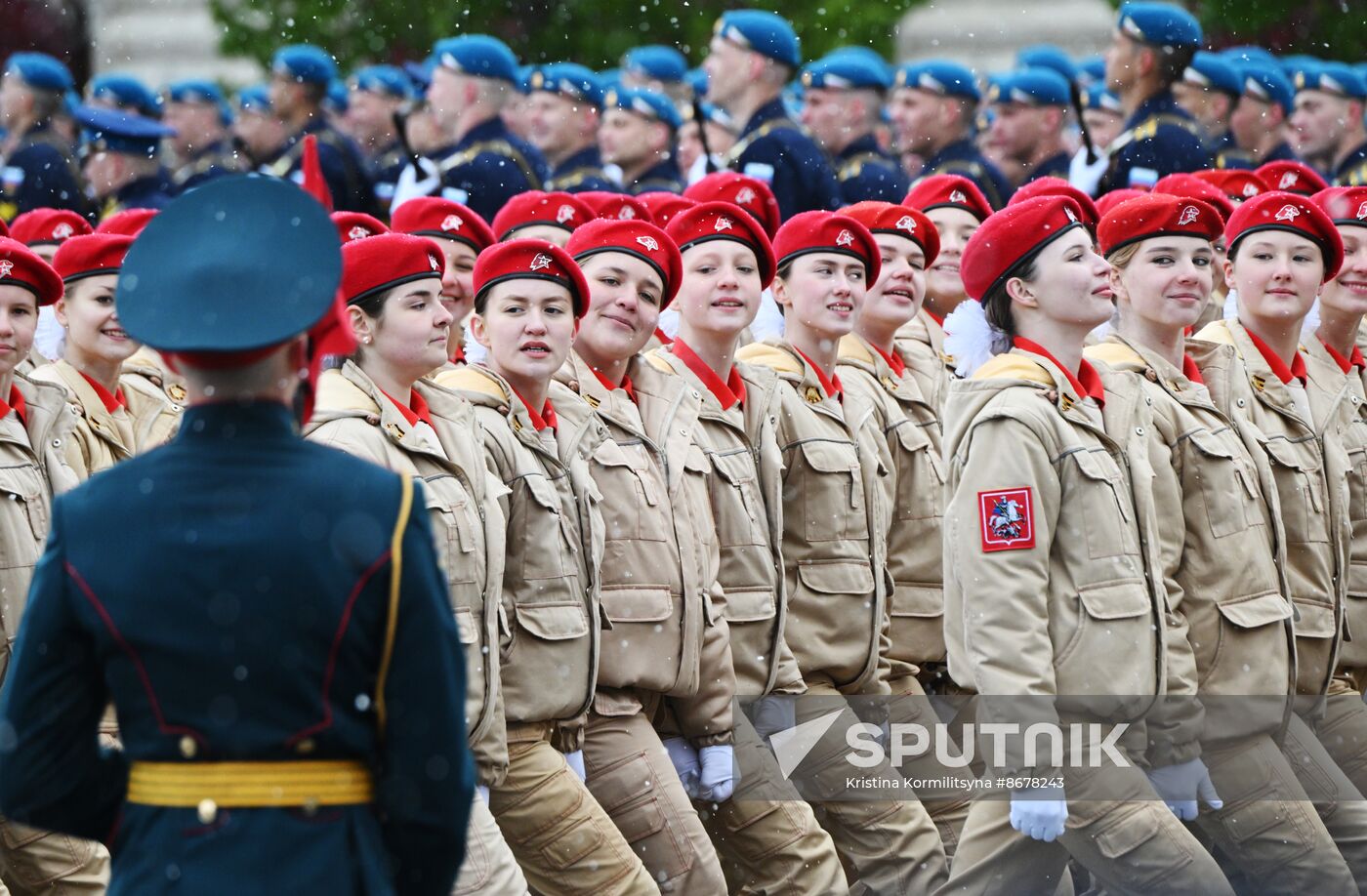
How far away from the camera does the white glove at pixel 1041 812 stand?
5828 millimetres

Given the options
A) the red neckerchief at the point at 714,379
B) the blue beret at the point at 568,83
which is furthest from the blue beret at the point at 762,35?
the red neckerchief at the point at 714,379

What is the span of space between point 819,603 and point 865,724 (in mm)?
455

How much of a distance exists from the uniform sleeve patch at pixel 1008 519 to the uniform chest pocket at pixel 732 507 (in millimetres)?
1360

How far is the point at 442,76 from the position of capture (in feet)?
41.9

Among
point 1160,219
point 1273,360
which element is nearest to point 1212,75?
point 1273,360

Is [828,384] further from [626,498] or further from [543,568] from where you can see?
[543,568]

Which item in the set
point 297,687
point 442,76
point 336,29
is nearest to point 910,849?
point 297,687

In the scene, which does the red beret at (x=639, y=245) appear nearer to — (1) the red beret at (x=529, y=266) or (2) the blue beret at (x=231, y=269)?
(1) the red beret at (x=529, y=266)

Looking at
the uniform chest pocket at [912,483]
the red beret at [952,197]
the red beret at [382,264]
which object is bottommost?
the uniform chest pocket at [912,483]

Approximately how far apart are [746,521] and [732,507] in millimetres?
70

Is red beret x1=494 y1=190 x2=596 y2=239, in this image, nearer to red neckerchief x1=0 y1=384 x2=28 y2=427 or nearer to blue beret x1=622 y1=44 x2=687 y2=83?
red neckerchief x1=0 y1=384 x2=28 y2=427

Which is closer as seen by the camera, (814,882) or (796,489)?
(814,882)

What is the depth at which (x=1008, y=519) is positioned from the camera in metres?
5.91

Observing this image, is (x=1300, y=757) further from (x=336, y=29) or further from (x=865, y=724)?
(x=336, y=29)
